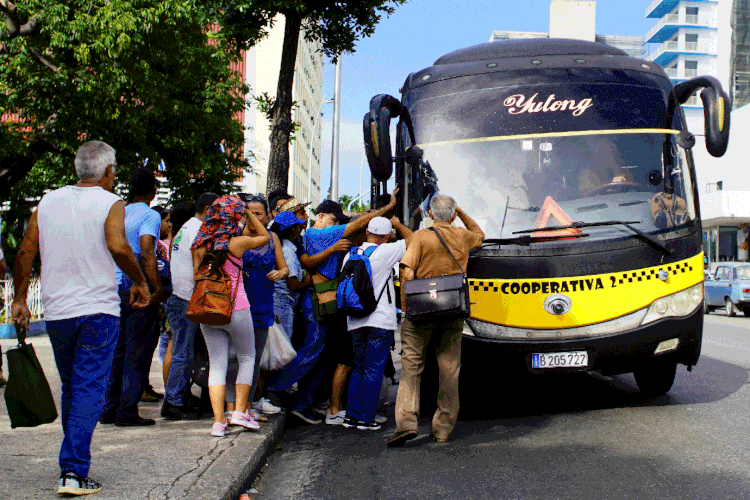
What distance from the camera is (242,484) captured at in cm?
528

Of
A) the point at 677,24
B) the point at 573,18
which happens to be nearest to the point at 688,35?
the point at 677,24

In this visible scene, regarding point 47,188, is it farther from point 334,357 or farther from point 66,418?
point 66,418

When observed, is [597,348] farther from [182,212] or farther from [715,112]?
[182,212]

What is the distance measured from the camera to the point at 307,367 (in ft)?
25.0

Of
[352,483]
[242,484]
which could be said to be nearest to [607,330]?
[352,483]

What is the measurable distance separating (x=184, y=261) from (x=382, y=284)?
155cm

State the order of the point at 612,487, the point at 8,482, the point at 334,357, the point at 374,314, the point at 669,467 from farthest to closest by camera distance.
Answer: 1. the point at 334,357
2. the point at 374,314
3. the point at 669,467
4. the point at 612,487
5. the point at 8,482

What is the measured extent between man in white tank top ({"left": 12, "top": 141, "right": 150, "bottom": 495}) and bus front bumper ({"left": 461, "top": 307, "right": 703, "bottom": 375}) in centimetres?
337

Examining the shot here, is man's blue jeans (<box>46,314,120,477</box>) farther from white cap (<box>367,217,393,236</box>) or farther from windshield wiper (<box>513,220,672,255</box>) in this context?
windshield wiper (<box>513,220,672,255</box>)

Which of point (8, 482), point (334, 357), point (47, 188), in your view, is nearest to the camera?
point (8, 482)

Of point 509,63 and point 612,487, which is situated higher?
point 509,63

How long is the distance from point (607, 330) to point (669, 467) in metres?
1.75

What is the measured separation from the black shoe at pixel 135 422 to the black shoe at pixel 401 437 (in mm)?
1850

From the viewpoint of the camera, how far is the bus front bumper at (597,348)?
7.33 m
